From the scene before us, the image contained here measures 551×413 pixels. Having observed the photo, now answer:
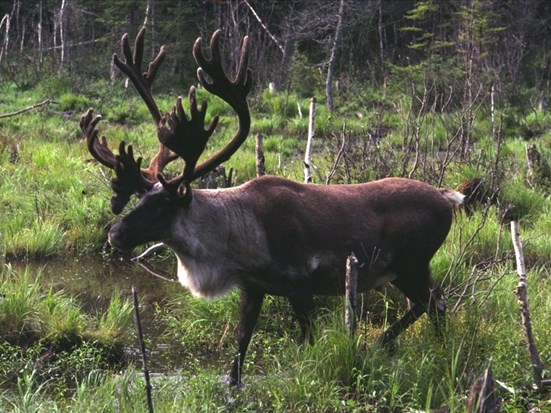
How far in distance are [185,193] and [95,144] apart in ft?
Answer: 3.18

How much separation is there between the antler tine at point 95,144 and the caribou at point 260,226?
0.03 ft

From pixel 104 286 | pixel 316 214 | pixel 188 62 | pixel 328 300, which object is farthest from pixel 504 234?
pixel 188 62

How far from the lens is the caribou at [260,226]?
536 cm

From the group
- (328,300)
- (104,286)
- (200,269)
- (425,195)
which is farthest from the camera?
(104,286)

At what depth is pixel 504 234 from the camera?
834 centimetres

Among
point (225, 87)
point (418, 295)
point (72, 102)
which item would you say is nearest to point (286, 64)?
point (72, 102)

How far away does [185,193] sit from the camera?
5289 mm

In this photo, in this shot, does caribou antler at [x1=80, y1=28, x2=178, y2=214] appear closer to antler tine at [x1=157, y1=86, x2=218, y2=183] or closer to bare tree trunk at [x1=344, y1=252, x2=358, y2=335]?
antler tine at [x1=157, y1=86, x2=218, y2=183]

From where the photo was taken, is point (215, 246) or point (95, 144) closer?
point (215, 246)

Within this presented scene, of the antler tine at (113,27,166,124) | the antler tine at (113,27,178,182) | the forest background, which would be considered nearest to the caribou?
the antler tine at (113,27,178,182)

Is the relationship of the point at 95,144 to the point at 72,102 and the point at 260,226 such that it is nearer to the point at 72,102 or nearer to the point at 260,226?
the point at 260,226

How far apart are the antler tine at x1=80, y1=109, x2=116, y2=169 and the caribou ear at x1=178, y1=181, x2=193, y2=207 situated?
59 cm

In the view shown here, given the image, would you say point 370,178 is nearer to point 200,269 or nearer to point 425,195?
point 425,195

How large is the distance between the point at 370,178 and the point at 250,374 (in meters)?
3.76
